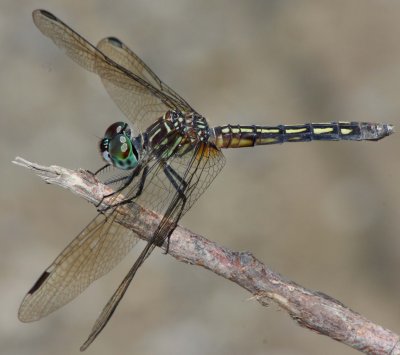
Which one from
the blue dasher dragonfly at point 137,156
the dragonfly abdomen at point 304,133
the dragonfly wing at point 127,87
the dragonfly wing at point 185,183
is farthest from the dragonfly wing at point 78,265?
the dragonfly abdomen at point 304,133

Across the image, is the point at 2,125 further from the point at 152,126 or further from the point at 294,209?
the point at 152,126

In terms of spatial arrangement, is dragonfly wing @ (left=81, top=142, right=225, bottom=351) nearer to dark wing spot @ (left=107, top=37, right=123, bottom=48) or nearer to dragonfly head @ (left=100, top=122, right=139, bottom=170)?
dragonfly head @ (left=100, top=122, right=139, bottom=170)

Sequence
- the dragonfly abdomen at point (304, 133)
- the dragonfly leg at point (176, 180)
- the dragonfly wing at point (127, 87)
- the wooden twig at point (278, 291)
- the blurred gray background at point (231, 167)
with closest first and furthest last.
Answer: the wooden twig at point (278, 291)
the dragonfly leg at point (176, 180)
the dragonfly wing at point (127, 87)
the dragonfly abdomen at point (304, 133)
the blurred gray background at point (231, 167)

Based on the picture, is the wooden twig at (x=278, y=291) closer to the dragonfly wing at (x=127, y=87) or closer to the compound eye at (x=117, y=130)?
the compound eye at (x=117, y=130)

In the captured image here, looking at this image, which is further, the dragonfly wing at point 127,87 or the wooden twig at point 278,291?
the dragonfly wing at point 127,87

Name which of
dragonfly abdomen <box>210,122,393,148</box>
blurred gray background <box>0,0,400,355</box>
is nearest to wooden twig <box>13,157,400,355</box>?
dragonfly abdomen <box>210,122,393,148</box>

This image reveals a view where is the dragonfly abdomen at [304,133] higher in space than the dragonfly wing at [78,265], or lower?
higher

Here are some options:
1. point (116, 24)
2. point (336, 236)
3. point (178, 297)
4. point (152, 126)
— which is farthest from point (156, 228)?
point (116, 24)
